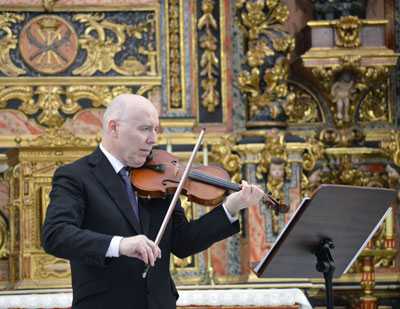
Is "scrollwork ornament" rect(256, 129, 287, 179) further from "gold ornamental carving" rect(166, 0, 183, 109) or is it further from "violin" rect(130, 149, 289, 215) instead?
"violin" rect(130, 149, 289, 215)

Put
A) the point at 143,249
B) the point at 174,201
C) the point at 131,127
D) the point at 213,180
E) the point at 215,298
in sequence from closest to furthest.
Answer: the point at 143,249 → the point at 174,201 → the point at 131,127 → the point at 213,180 → the point at 215,298

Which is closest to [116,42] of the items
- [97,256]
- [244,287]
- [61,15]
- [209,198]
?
[61,15]

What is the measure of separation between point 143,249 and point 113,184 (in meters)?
0.61

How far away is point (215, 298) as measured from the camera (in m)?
6.20

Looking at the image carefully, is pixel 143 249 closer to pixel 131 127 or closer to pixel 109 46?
pixel 131 127

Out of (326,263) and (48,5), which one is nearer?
(326,263)

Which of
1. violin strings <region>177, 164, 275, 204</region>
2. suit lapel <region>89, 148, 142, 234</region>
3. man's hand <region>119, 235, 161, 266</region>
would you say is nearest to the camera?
man's hand <region>119, 235, 161, 266</region>

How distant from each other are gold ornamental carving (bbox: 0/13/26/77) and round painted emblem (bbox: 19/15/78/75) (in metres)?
0.09

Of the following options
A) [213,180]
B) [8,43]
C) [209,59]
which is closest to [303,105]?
[209,59]

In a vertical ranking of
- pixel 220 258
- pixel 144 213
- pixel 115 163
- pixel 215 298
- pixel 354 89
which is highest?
pixel 354 89

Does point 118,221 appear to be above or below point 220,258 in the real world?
above

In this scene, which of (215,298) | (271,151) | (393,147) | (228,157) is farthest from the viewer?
(393,147)

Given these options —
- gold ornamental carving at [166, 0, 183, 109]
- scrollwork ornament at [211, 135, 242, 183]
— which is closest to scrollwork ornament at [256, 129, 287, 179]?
scrollwork ornament at [211, 135, 242, 183]

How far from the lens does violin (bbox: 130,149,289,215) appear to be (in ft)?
12.2
